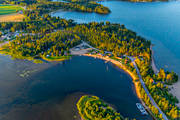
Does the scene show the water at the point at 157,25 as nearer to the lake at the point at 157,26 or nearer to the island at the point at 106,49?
the lake at the point at 157,26

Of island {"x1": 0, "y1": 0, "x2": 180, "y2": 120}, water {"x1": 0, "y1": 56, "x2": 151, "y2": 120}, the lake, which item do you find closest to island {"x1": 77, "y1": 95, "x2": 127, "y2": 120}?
water {"x1": 0, "y1": 56, "x2": 151, "y2": 120}

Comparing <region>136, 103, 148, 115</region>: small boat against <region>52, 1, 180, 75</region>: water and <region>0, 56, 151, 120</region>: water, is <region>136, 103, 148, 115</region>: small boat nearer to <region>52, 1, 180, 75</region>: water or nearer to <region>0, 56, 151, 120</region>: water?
<region>0, 56, 151, 120</region>: water

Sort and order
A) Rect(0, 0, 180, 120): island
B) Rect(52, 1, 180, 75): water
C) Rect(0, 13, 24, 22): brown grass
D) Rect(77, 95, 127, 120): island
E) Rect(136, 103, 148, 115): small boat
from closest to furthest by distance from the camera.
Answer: Rect(77, 95, 127, 120): island
Rect(136, 103, 148, 115): small boat
Rect(0, 0, 180, 120): island
Rect(52, 1, 180, 75): water
Rect(0, 13, 24, 22): brown grass

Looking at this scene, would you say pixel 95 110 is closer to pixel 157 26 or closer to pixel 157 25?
pixel 157 26

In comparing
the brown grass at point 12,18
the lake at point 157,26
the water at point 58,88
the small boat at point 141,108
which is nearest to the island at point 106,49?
the small boat at point 141,108

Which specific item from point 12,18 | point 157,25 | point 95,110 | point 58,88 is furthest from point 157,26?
point 12,18

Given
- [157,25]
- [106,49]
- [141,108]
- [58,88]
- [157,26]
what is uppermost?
[157,25]

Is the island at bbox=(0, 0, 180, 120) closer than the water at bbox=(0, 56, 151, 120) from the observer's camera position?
No
